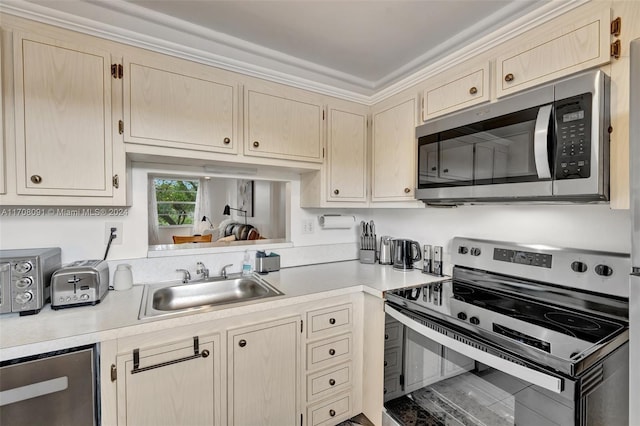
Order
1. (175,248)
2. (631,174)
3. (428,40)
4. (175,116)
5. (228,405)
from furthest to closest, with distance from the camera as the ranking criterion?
1. (175,248)
2. (428,40)
3. (175,116)
4. (228,405)
5. (631,174)

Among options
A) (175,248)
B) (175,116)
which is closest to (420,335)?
(175,248)

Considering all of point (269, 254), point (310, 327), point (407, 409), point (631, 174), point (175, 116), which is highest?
point (175, 116)

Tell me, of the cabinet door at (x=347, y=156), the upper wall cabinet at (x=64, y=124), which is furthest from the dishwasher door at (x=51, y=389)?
the cabinet door at (x=347, y=156)

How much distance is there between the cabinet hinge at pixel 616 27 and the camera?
1.03 metres

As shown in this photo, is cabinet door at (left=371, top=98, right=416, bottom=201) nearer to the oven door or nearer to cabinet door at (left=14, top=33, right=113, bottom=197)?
the oven door

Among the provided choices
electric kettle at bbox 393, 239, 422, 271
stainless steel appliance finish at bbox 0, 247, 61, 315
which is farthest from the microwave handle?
stainless steel appliance finish at bbox 0, 247, 61, 315

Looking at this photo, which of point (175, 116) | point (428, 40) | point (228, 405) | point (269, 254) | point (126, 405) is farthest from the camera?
point (269, 254)

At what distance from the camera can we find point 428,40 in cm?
163

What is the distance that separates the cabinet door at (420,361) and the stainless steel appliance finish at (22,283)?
1.67m

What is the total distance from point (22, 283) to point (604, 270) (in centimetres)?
243

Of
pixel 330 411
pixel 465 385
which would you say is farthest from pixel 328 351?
pixel 465 385

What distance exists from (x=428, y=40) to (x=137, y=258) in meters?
2.09

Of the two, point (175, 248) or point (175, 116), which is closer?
point (175, 116)

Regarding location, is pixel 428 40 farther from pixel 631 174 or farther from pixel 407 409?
pixel 407 409
